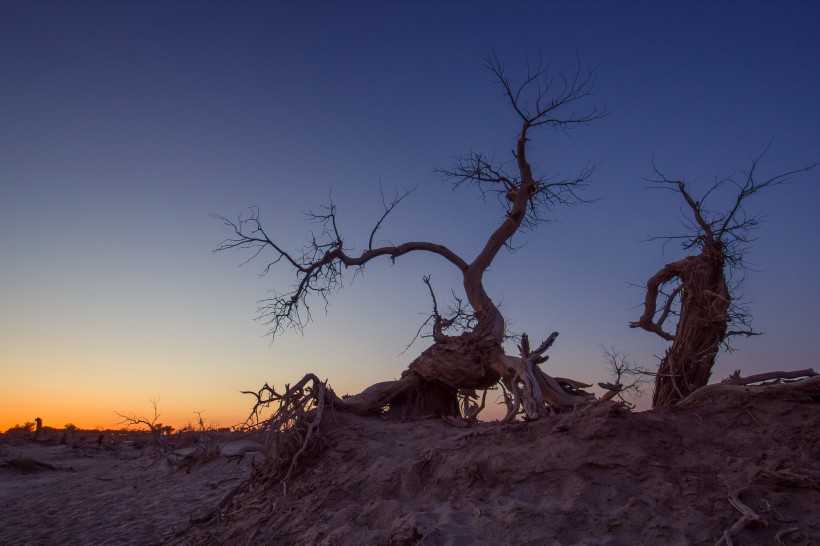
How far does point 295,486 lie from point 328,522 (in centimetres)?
111

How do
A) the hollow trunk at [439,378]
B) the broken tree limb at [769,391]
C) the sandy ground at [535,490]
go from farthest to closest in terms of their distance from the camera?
the hollow trunk at [439,378] → the broken tree limb at [769,391] → the sandy ground at [535,490]

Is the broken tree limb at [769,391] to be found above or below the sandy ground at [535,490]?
above

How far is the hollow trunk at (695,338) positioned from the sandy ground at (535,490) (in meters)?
1.25

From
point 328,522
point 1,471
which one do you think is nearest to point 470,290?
point 328,522

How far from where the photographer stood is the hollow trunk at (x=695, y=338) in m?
6.46

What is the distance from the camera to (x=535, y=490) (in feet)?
14.4

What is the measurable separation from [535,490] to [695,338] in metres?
3.30

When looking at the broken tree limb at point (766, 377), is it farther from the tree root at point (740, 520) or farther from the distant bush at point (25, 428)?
the distant bush at point (25, 428)

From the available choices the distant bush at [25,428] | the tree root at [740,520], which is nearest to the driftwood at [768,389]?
the tree root at [740,520]

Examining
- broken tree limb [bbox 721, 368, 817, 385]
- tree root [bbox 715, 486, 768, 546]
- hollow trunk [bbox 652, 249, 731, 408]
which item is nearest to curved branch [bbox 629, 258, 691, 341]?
hollow trunk [bbox 652, 249, 731, 408]

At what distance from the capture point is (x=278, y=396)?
6.74m

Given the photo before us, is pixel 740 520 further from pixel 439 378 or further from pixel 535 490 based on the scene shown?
pixel 439 378

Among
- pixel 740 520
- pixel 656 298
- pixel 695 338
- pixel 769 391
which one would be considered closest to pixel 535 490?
pixel 740 520

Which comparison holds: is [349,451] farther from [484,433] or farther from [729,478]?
[729,478]
